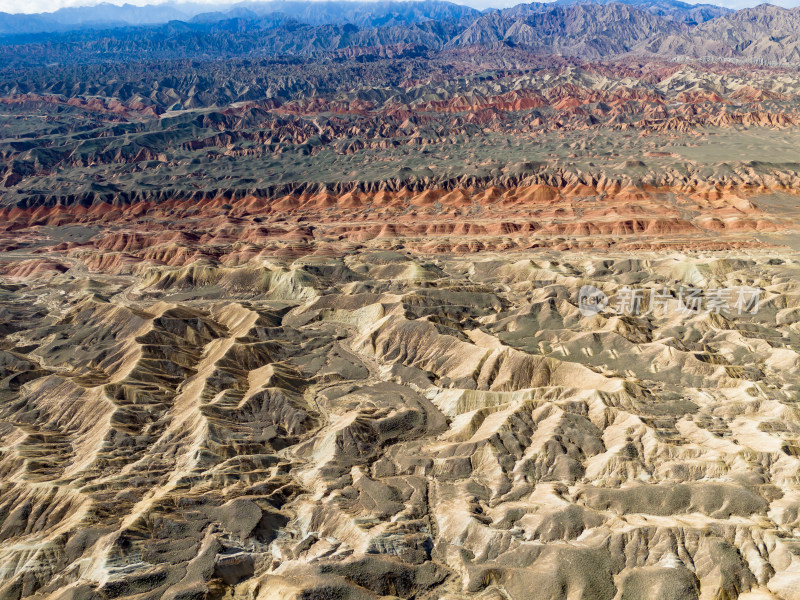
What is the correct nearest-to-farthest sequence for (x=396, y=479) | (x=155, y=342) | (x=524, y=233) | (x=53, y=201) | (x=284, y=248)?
(x=396, y=479) → (x=155, y=342) → (x=284, y=248) → (x=524, y=233) → (x=53, y=201)

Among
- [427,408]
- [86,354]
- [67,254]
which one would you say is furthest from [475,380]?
[67,254]

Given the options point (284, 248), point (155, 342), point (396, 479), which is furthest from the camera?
point (284, 248)

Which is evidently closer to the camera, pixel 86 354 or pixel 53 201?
pixel 86 354

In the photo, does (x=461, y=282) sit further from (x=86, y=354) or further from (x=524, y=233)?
(x=86, y=354)

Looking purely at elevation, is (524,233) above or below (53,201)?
below

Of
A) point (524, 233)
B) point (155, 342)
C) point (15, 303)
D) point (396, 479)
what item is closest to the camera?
point (396, 479)

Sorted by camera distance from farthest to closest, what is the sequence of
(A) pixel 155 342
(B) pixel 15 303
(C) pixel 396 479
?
(B) pixel 15 303 → (A) pixel 155 342 → (C) pixel 396 479

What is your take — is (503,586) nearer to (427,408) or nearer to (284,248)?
(427,408)

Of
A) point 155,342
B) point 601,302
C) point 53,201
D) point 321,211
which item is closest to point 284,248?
point 321,211

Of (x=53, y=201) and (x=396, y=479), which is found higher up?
(x=53, y=201)
